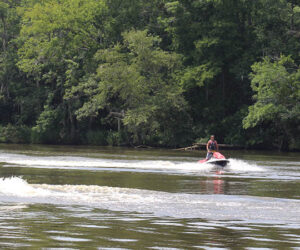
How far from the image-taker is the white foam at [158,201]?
15156mm

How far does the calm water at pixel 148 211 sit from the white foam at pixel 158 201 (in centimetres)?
2

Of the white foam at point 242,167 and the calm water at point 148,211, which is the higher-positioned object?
the white foam at point 242,167

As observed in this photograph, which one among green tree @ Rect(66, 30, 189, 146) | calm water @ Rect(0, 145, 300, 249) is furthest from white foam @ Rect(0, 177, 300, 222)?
green tree @ Rect(66, 30, 189, 146)

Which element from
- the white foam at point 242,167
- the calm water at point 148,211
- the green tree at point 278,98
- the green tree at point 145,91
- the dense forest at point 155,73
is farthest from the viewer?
the green tree at point 145,91

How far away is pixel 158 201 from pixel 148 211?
7.32 ft

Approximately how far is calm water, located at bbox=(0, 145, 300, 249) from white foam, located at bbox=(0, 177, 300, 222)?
0.02m

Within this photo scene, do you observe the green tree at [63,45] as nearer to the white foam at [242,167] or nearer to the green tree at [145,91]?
the green tree at [145,91]

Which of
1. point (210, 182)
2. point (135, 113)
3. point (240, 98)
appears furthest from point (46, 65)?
point (210, 182)

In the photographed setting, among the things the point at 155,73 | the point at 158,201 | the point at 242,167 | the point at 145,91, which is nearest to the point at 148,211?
the point at 158,201

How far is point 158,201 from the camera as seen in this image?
1764 centimetres

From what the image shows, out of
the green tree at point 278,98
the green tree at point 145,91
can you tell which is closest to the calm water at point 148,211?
the green tree at point 278,98

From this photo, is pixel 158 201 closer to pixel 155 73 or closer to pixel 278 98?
pixel 278 98

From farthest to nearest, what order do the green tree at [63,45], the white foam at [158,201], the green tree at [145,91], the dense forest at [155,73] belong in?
1. the green tree at [63,45]
2. the green tree at [145,91]
3. the dense forest at [155,73]
4. the white foam at [158,201]

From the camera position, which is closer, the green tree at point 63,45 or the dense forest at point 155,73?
the dense forest at point 155,73
